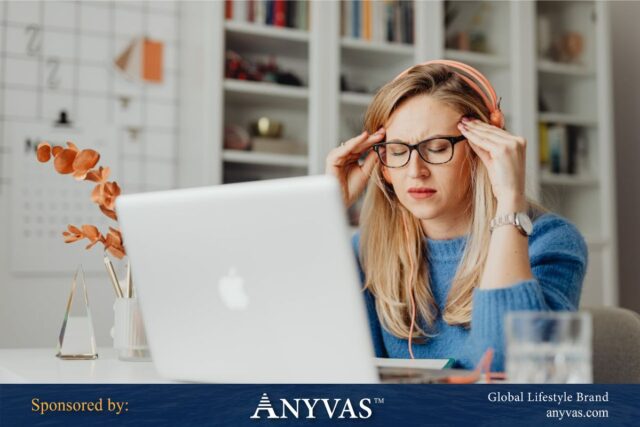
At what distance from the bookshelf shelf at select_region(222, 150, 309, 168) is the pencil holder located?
1529 mm

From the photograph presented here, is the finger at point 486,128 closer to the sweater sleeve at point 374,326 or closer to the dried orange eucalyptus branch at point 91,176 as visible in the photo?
the sweater sleeve at point 374,326

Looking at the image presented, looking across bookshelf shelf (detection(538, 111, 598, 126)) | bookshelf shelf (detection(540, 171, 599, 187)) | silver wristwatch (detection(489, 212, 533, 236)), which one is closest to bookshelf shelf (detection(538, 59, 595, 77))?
bookshelf shelf (detection(538, 111, 598, 126))

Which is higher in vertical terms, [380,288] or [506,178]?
[506,178]

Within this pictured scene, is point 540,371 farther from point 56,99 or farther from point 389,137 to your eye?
point 56,99

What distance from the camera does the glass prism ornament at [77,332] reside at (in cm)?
119

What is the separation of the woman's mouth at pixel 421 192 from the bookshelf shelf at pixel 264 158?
1471mm

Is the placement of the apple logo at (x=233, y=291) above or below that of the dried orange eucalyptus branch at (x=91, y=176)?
below

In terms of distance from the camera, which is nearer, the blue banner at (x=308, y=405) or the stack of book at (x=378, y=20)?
the blue banner at (x=308, y=405)

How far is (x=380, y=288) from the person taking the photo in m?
1.41

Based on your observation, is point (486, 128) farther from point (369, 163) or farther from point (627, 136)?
point (627, 136)

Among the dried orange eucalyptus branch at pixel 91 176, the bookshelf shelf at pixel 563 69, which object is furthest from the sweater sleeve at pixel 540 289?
the bookshelf shelf at pixel 563 69

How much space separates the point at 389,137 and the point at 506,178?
→ 0.30 m

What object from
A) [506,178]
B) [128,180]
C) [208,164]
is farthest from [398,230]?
[128,180]

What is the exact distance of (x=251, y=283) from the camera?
82 cm
